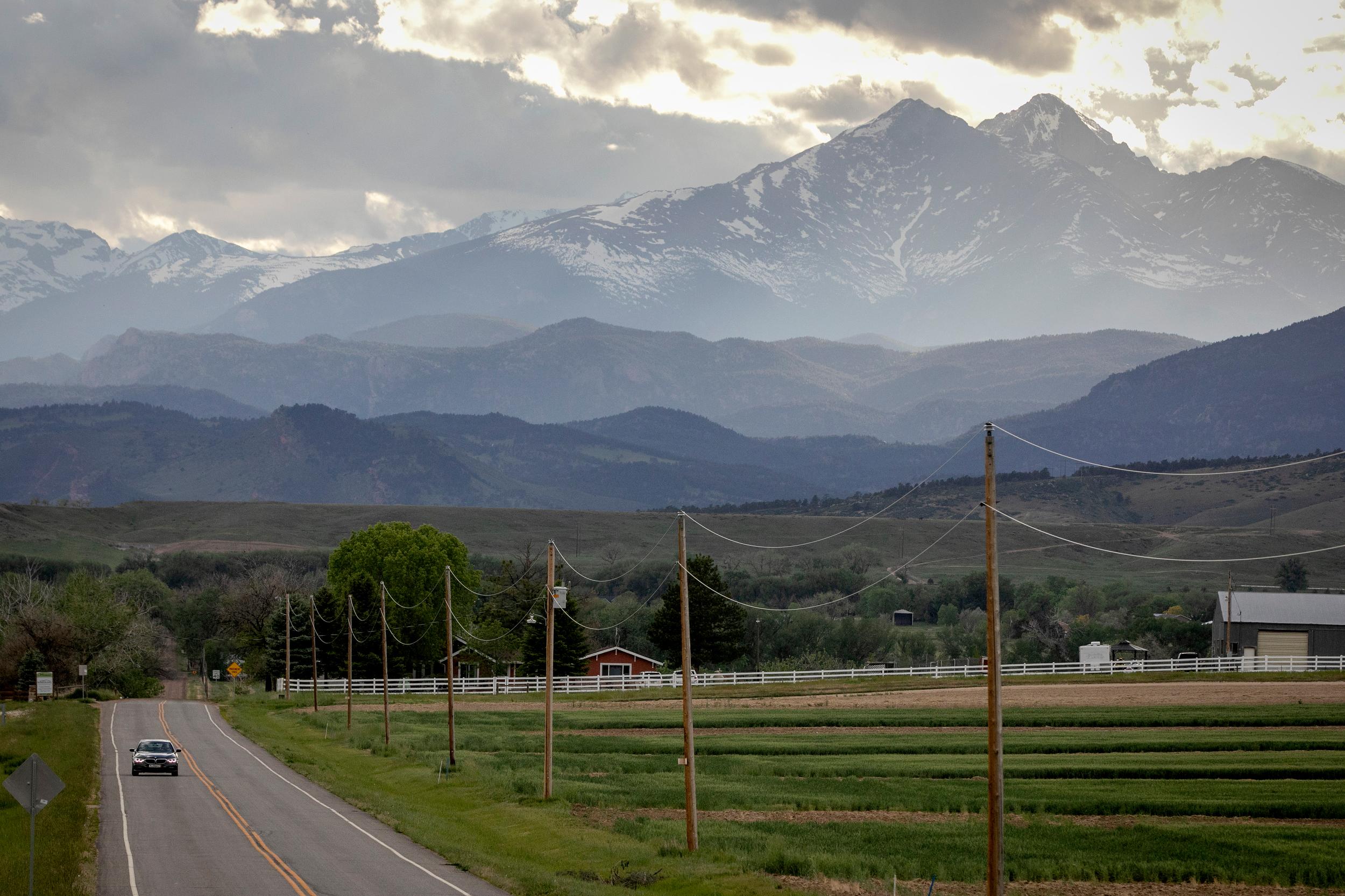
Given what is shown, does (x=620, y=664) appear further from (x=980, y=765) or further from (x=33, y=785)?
(x=33, y=785)

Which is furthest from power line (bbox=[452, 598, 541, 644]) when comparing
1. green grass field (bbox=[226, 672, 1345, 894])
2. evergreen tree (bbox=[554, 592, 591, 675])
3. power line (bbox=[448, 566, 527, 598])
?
green grass field (bbox=[226, 672, 1345, 894])

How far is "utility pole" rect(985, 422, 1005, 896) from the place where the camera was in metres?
24.5

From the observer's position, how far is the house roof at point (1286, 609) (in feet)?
338

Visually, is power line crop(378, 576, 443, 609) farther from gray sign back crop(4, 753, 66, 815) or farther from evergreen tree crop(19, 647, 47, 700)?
gray sign back crop(4, 753, 66, 815)

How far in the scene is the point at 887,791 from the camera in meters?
44.1

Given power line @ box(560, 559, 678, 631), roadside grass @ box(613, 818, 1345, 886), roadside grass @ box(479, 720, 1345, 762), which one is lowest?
roadside grass @ box(479, 720, 1345, 762)

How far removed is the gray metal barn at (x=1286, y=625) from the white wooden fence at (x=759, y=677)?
4108 millimetres

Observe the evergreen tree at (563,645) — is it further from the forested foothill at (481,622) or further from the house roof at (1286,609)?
the house roof at (1286,609)

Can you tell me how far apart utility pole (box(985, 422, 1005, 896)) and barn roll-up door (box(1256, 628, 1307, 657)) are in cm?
8604

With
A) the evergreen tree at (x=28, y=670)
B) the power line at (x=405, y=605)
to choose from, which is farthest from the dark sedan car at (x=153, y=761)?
the evergreen tree at (x=28, y=670)

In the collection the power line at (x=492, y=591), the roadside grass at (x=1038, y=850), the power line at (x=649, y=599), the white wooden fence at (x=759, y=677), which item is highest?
the power line at (x=492, y=591)

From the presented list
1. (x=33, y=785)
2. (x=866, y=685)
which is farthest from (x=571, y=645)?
(x=33, y=785)

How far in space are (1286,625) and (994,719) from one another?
8744 centimetres

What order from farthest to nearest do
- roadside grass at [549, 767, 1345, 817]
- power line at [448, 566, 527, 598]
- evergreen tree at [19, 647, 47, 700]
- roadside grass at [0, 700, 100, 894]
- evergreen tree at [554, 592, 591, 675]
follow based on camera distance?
power line at [448, 566, 527, 598] → evergreen tree at [554, 592, 591, 675] → evergreen tree at [19, 647, 47, 700] → roadside grass at [549, 767, 1345, 817] → roadside grass at [0, 700, 100, 894]
